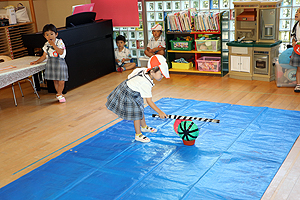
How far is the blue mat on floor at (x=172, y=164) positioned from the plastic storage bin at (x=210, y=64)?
218cm

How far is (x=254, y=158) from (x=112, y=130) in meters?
1.83

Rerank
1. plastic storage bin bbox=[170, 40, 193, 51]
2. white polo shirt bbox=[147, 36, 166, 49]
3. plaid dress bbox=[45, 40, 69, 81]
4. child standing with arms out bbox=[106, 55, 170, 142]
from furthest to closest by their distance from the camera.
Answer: white polo shirt bbox=[147, 36, 166, 49], plastic storage bin bbox=[170, 40, 193, 51], plaid dress bbox=[45, 40, 69, 81], child standing with arms out bbox=[106, 55, 170, 142]

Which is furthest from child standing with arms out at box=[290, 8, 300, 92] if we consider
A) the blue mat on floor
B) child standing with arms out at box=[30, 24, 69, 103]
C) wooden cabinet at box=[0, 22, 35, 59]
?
wooden cabinet at box=[0, 22, 35, 59]

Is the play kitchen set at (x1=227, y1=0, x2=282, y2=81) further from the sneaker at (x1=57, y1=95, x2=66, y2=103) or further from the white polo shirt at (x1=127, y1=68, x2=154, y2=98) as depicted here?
the sneaker at (x1=57, y1=95, x2=66, y2=103)

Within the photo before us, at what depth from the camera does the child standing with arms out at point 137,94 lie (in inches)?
137

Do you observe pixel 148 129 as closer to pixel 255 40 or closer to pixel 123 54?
pixel 255 40

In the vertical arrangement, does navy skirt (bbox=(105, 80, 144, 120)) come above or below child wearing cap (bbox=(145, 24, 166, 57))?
below

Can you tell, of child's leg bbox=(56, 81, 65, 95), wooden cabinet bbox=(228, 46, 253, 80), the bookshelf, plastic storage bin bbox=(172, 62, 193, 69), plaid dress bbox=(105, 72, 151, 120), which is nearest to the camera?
plaid dress bbox=(105, 72, 151, 120)

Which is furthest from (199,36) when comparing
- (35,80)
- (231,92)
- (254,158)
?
(254,158)

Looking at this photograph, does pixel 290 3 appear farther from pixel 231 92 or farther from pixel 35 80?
pixel 35 80

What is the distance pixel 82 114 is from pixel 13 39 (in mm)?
3509

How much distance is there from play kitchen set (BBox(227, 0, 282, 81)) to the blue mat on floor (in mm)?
1664

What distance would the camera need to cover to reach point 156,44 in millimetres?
6875

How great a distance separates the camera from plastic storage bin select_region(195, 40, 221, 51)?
20.5ft
